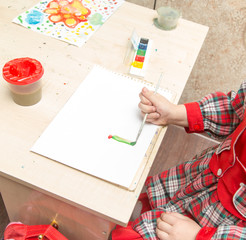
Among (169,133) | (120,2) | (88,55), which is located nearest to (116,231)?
(88,55)

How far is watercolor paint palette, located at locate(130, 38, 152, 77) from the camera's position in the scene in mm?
839

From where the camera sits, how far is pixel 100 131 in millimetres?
685

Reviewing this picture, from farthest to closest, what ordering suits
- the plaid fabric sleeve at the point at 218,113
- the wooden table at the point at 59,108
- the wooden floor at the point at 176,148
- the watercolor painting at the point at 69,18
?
the wooden floor at the point at 176,148
the watercolor painting at the point at 69,18
the plaid fabric sleeve at the point at 218,113
the wooden table at the point at 59,108

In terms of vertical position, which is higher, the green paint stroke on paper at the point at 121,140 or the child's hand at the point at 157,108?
the child's hand at the point at 157,108

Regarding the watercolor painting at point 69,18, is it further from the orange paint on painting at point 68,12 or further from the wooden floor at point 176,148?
the wooden floor at point 176,148

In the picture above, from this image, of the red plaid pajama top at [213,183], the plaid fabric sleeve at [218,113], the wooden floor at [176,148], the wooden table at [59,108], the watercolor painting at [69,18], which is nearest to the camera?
the wooden table at [59,108]

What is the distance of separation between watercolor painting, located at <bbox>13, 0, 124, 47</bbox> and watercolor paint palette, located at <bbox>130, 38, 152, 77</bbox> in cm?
16

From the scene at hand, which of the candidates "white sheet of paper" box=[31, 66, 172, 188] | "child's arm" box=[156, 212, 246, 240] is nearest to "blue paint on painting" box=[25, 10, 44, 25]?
"white sheet of paper" box=[31, 66, 172, 188]

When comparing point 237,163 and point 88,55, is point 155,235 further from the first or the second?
point 88,55

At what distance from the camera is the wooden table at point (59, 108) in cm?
59

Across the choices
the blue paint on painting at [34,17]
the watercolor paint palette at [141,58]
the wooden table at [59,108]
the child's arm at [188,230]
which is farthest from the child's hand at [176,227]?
the blue paint on painting at [34,17]

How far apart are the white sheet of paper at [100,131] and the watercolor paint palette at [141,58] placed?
4 centimetres

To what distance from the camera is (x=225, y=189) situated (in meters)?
0.73

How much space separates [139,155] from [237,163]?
235 mm
